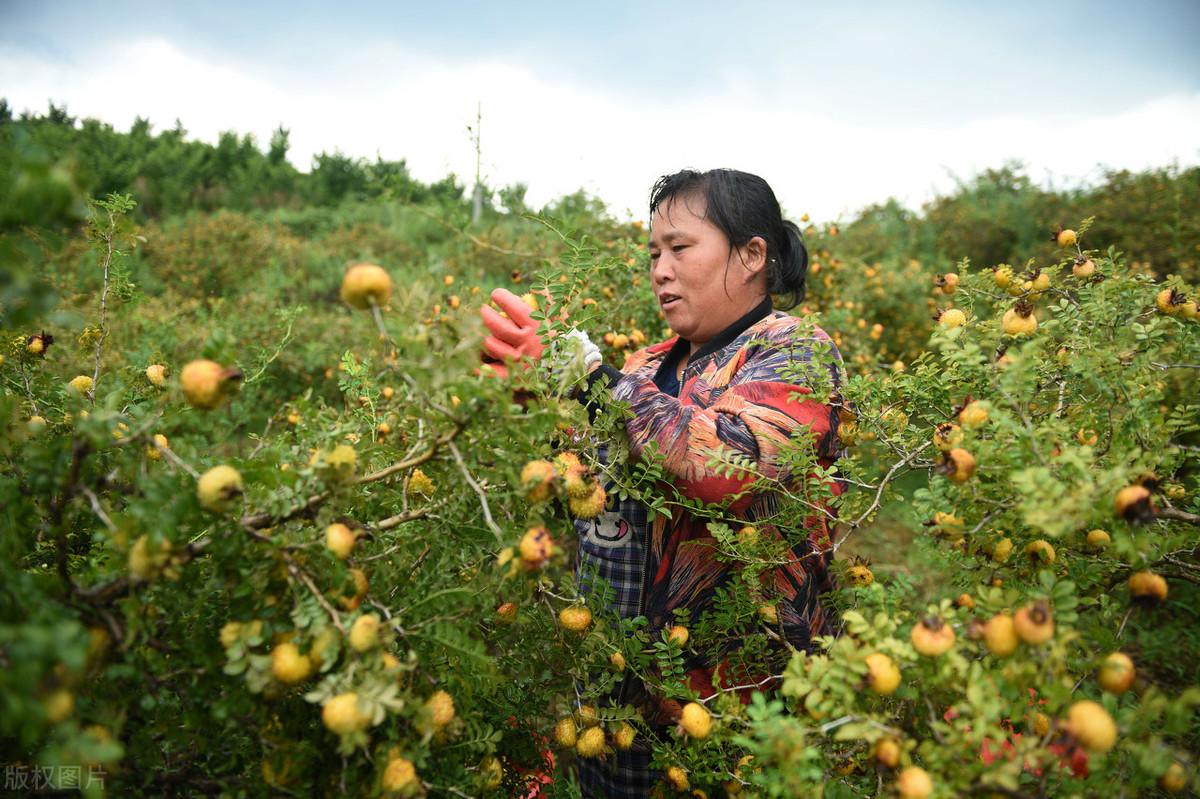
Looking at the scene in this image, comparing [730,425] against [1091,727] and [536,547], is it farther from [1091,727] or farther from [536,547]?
[1091,727]

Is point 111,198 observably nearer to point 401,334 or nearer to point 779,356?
point 401,334

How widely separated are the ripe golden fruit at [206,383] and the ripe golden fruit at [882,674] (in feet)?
2.90

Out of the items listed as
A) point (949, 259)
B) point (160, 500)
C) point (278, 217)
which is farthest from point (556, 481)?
point (278, 217)

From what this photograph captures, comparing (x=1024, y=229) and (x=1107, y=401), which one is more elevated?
(x=1024, y=229)

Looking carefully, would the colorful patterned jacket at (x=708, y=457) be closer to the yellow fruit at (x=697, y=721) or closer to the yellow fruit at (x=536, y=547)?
the yellow fruit at (x=697, y=721)

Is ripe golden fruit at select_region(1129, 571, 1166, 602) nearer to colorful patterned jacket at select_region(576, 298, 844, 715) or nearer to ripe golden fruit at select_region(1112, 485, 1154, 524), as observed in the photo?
ripe golden fruit at select_region(1112, 485, 1154, 524)

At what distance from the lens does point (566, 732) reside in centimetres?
121

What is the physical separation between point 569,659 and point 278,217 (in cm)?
1367

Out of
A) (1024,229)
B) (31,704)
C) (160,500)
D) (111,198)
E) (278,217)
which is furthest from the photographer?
(278,217)

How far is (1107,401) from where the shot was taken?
3.29ft

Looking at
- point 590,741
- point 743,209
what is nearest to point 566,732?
point 590,741

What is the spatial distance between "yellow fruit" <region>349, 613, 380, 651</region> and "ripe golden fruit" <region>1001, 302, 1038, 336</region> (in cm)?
120

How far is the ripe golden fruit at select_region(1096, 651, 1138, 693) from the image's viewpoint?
75cm

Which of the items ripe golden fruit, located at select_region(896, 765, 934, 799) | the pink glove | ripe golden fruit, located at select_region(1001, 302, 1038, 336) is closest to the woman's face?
the pink glove
